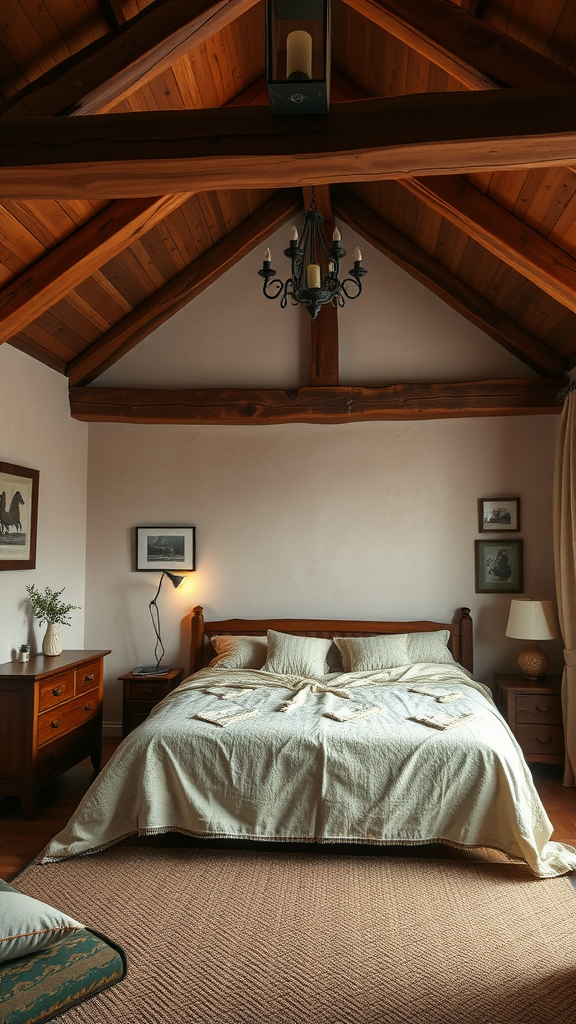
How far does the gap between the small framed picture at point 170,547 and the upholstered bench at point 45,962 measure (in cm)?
368

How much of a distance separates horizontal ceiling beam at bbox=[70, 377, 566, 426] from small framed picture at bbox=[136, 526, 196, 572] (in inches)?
34.6

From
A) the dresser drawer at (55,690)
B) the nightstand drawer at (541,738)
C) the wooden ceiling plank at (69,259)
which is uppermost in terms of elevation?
the wooden ceiling plank at (69,259)

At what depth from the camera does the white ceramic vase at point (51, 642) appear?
187 inches

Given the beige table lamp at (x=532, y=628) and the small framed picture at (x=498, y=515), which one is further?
the small framed picture at (x=498, y=515)

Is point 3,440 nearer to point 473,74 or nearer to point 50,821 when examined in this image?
point 50,821

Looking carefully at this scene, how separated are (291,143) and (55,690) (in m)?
3.25

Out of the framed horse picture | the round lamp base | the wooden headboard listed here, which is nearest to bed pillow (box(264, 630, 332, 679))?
the wooden headboard

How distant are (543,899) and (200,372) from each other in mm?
4335

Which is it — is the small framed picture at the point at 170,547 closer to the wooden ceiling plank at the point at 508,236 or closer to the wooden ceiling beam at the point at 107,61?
the wooden ceiling plank at the point at 508,236

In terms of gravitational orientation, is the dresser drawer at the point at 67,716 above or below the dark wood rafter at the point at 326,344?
below

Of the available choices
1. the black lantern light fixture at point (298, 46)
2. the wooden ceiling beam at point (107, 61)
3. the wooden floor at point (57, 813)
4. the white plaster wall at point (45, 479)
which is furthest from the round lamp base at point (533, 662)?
the wooden ceiling beam at point (107, 61)

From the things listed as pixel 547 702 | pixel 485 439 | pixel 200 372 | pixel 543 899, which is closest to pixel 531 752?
pixel 547 702

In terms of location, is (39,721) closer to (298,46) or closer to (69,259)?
(69,259)

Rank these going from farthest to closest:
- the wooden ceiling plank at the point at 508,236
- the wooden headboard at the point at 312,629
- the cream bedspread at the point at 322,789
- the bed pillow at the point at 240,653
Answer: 1. the wooden headboard at the point at 312,629
2. the bed pillow at the point at 240,653
3. the wooden ceiling plank at the point at 508,236
4. the cream bedspread at the point at 322,789
